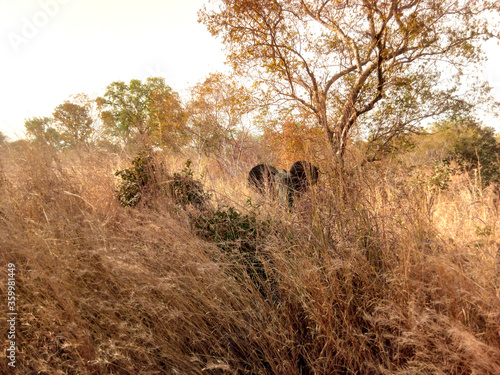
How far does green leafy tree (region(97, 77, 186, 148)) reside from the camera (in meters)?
3.96

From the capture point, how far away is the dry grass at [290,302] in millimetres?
1440

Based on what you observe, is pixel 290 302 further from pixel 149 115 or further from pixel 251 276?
pixel 149 115

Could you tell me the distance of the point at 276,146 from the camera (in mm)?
9672

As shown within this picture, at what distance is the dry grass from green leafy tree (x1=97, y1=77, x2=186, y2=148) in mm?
1991

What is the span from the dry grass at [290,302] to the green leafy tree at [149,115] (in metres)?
1.99

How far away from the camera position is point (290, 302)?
1782 mm

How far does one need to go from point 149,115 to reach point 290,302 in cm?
2392

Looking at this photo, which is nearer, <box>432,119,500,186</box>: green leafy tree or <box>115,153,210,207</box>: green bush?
<box>115,153,210,207</box>: green bush

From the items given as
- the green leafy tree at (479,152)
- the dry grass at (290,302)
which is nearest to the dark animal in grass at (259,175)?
the dry grass at (290,302)

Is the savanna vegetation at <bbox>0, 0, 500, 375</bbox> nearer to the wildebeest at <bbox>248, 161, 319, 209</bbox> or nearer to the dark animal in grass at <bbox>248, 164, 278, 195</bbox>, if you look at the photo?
the wildebeest at <bbox>248, 161, 319, 209</bbox>

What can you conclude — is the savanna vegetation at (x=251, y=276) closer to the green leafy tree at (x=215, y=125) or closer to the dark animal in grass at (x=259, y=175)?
the dark animal in grass at (x=259, y=175)

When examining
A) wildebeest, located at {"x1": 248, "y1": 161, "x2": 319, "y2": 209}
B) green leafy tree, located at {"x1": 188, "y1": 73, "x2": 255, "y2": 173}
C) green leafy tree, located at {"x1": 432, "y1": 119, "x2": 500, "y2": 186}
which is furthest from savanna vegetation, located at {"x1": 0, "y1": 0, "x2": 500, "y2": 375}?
green leafy tree, located at {"x1": 188, "y1": 73, "x2": 255, "y2": 173}

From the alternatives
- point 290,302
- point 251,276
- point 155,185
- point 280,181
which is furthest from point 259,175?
point 290,302

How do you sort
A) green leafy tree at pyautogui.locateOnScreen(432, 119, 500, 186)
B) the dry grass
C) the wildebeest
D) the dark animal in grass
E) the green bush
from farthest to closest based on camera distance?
green leafy tree at pyautogui.locateOnScreen(432, 119, 500, 186), the dark animal in grass, the wildebeest, the green bush, the dry grass
